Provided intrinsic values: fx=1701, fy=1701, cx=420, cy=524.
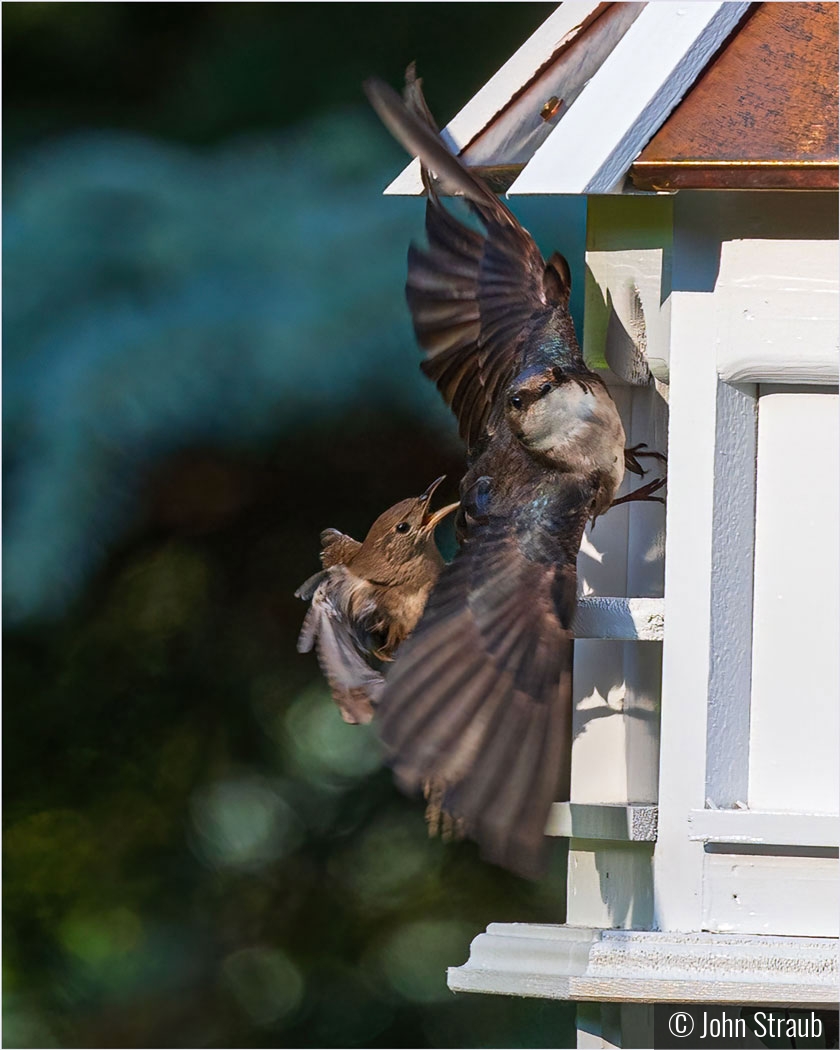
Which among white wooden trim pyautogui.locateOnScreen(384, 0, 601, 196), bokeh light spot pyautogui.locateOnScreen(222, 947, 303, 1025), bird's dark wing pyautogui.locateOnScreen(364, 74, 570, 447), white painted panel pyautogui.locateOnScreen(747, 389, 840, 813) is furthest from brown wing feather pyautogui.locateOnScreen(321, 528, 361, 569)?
bokeh light spot pyautogui.locateOnScreen(222, 947, 303, 1025)

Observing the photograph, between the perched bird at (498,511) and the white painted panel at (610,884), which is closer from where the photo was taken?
the perched bird at (498,511)

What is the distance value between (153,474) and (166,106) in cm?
80

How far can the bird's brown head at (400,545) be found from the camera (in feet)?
6.24

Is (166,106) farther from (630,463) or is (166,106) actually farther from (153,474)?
(630,463)

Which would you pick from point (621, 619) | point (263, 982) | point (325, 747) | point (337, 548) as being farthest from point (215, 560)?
point (621, 619)

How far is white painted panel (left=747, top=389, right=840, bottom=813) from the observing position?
64.3 inches

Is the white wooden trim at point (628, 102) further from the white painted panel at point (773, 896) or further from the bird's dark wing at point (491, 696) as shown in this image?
the white painted panel at point (773, 896)

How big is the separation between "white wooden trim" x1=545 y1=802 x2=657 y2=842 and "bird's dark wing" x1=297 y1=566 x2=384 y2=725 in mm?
222

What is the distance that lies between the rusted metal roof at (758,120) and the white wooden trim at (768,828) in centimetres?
58

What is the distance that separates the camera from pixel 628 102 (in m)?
1.56

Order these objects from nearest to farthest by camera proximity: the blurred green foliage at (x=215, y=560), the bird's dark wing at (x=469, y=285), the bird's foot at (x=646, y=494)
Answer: the bird's dark wing at (x=469, y=285)
the bird's foot at (x=646, y=494)
the blurred green foliage at (x=215, y=560)

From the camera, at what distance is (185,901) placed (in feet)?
11.2

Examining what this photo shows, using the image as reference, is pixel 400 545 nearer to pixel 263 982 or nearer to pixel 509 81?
pixel 509 81

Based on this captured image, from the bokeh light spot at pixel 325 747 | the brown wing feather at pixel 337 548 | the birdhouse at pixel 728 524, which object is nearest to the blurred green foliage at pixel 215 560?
the bokeh light spot at pixel 325 747
